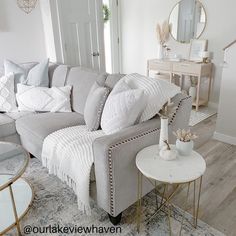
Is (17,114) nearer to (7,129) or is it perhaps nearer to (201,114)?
(7,129)

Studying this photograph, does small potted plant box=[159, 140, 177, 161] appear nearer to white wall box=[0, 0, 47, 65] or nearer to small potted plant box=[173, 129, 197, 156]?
small potted plant box=[173, 129, 197, 156]

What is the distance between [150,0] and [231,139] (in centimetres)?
302

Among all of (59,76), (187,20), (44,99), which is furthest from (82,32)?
(187,20)

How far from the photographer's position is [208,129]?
315cm

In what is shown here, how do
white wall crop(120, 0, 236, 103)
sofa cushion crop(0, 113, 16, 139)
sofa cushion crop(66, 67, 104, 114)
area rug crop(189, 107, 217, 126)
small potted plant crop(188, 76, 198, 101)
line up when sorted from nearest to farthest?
sofa cushion crop(0, 113, 16, 139), sofa cushion crop(66, 67, 104, 114), area rug crop(189, 107, 217, 126), white wall crop(120, 0, 236, 103), small potted plant crop(188, 76, 198, 101)

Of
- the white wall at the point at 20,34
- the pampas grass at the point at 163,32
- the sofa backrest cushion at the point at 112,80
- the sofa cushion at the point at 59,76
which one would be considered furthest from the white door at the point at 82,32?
the sofa backrest cushion at the point at 112,80

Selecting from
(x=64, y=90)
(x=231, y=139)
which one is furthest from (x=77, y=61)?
(x=231, y=139)

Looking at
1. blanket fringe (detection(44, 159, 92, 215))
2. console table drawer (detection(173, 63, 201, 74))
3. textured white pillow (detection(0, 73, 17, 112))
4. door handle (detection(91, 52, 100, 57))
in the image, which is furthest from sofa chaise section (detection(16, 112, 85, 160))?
console table drawer (detection(173, 63, 201, 74))

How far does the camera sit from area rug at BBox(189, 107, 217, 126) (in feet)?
11.2

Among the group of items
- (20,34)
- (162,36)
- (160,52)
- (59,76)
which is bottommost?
(59,76)

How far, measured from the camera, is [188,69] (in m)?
3.77

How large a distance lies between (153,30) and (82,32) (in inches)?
63.4

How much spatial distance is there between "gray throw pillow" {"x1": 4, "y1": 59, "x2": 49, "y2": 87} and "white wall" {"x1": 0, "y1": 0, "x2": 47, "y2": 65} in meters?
0.36

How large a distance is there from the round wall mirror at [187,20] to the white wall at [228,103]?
5.09 feet
